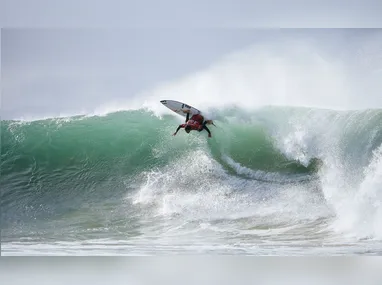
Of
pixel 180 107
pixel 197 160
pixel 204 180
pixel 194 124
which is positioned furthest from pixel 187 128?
pixel 204 180

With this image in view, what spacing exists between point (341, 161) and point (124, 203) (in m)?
1.82

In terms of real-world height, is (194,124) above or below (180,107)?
below

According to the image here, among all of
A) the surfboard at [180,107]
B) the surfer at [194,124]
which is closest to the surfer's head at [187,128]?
the surfer at [194,124]

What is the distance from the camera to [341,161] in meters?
4.27

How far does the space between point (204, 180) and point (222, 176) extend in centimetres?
16

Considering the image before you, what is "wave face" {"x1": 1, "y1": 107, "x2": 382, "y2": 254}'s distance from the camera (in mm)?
4180

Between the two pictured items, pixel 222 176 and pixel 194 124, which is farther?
pixel 222 176

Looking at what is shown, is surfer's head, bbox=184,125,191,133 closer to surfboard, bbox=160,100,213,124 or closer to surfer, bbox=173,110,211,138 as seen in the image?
surfer, bbox=173,110,211,138

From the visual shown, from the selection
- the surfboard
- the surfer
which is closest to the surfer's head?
the surfer

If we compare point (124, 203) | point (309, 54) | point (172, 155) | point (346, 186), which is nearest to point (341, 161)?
point (346, 186)

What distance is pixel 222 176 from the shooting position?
4.37m

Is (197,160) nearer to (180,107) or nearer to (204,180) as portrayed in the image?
(204,180)

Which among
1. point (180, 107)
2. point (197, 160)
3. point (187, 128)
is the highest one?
point (180, 107)

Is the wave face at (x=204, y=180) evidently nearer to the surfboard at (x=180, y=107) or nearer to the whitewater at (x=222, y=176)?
the whitewater at (x=222, y=176)
